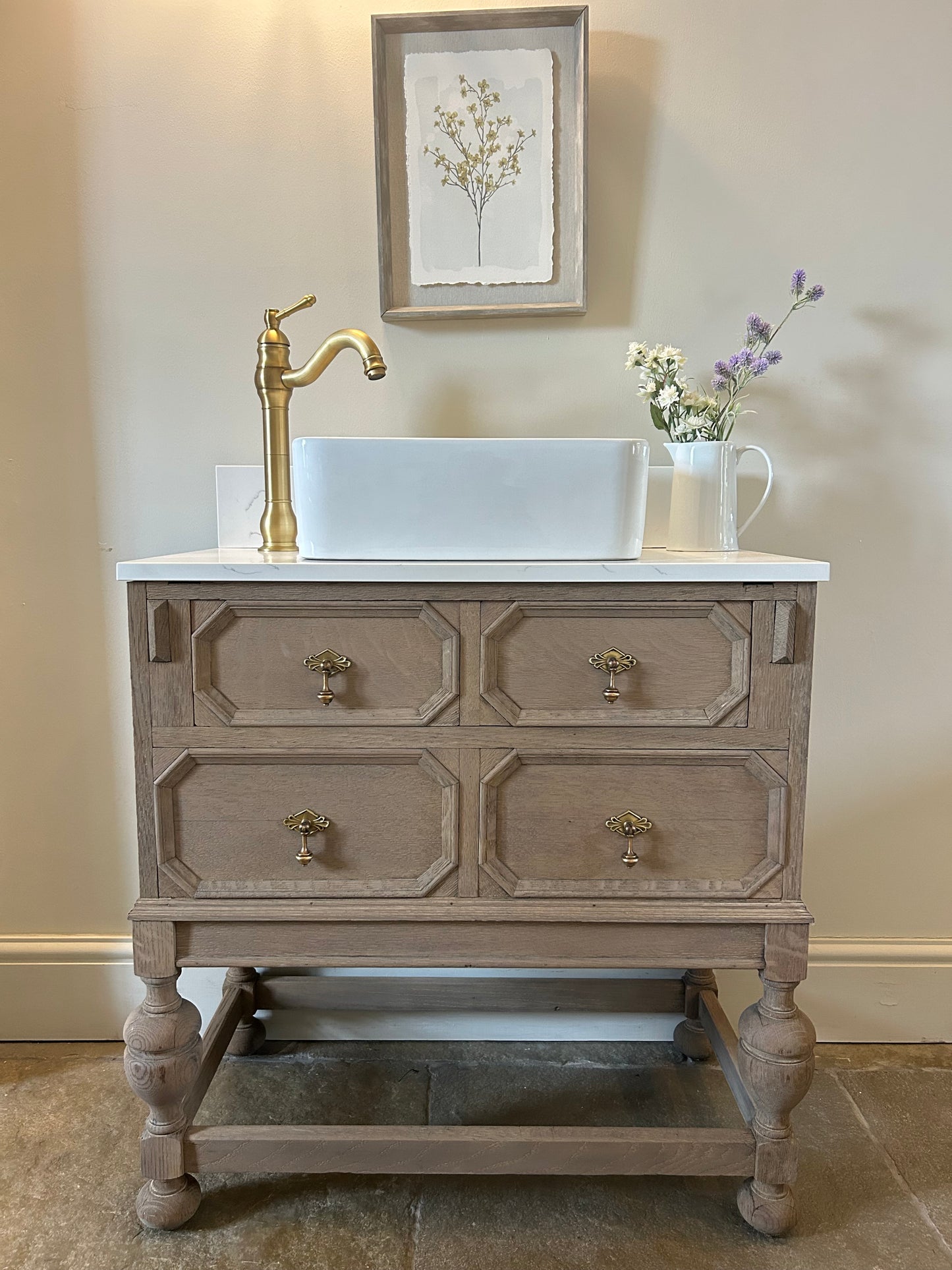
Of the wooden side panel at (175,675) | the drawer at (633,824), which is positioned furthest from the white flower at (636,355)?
the wooden side panel at (175,675)

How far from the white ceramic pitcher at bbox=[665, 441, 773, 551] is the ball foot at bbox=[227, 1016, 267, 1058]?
112 cm

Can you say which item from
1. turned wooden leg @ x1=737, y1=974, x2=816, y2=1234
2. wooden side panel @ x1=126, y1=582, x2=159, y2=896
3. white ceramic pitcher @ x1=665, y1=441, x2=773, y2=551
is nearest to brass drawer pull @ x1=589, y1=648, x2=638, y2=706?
white ceramic pitcher @ x1=665, y1=441, x2=773, y2=551

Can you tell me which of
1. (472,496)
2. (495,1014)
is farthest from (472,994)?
(472,496)

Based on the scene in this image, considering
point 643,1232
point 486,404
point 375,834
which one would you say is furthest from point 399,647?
point 643,1232

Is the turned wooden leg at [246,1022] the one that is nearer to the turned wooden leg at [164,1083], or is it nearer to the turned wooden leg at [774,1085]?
the turned wooden leg at [164,1083]

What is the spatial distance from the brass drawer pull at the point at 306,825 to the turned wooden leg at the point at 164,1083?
0.76 feet

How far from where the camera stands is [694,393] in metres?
1.25

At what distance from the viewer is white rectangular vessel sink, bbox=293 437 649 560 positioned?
3.30 ft

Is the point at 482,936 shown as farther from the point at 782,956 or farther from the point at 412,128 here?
the point at 412,128

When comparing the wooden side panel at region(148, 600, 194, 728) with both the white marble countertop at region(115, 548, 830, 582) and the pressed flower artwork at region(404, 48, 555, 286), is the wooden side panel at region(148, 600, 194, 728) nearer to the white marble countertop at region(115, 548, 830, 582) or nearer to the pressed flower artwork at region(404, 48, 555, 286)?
the white marble countertop at region(115, 548, 830, 582)

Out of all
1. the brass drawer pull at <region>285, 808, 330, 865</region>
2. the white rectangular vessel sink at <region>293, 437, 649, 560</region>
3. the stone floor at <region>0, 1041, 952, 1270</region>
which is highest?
the white rectangular vessel sink at <region>293, 437, 649, 560</region>

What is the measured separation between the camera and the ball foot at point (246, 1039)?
1.42 meters

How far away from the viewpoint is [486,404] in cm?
139

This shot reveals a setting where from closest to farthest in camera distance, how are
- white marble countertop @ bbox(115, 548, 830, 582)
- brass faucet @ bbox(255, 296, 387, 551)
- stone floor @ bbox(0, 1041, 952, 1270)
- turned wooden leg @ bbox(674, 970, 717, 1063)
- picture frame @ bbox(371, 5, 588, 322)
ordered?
1. white marble countertop @ bbox(115, 548, 830, 582)
2. stone floor @ bbox(0, 1041, 952, 1270)
3. brass faucet @ bbox(255, 296, 387, 551)
4. picture frame @ bbox(371, 5, 588, 322)
5. turned wooden leg @ bbox(674, 970, 717, 1063)
